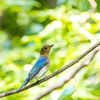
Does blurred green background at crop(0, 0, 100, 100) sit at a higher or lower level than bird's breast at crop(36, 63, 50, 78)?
higher

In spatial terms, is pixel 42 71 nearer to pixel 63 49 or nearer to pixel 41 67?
pixel 41 67

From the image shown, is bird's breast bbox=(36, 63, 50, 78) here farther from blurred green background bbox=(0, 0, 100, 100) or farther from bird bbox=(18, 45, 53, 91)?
blurred green background bbox=(0, 0, 100, 100)

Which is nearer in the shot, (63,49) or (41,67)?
(41,67)

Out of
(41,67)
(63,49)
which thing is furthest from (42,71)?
(63,49)

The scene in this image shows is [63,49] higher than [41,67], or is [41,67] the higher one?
[63,49]

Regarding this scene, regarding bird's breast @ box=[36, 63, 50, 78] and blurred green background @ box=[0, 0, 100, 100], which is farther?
blurred green background @ box=[0, 0, 100, 100]

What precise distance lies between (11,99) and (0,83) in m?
0.17

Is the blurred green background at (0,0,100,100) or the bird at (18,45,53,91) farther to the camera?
the blurred green background at (0,0,100,100)

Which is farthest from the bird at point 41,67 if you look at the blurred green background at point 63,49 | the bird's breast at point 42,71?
the blurred green background at point 63,49

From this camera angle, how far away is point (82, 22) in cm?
262

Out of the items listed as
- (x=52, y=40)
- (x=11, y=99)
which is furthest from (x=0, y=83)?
(x=52, y=40)

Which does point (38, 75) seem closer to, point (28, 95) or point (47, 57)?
point (47, 57)

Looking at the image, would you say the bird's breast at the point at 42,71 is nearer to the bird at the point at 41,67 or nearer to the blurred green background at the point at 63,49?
the bird at the point at 41,67

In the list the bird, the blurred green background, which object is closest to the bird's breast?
the bird
